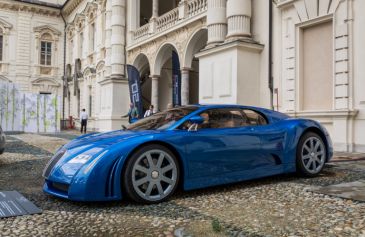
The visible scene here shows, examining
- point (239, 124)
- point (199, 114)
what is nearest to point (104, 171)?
point (199, 114)

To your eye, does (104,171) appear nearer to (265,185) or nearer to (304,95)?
(265,185)

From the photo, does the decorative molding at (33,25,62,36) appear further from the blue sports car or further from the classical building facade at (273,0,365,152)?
the blue sports car

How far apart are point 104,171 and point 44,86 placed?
3237 cm

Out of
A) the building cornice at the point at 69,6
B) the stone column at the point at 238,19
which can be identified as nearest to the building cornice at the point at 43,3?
the building cornice at the point at 69,6

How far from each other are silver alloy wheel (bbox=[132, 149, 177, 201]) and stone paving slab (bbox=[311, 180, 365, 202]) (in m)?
1.82

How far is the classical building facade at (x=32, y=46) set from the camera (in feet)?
104

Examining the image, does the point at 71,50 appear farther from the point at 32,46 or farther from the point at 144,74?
the point at 144,74

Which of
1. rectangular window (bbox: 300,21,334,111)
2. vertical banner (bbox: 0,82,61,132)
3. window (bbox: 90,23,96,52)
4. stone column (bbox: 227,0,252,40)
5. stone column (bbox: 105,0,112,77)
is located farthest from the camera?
window (bbox: 90,23,96,52)

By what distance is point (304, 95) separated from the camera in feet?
34.0

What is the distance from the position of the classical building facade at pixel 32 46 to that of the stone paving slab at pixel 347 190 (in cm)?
3212

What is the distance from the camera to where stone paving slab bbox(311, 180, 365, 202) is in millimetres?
4039

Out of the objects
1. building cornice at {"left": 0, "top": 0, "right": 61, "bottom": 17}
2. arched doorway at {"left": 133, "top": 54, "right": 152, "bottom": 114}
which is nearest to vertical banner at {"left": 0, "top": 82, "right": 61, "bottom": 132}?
arched doorway at {"left": 133, "top": 54, "right": 152, "bottom": 114}

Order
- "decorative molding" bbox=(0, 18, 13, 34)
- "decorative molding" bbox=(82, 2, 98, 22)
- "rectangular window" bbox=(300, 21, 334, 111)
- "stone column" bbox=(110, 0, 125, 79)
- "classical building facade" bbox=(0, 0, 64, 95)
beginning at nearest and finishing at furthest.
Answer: "rectangular window" bbox=(300, 21, 334, 111) → "stone column" bbox=(110, 0, 125, 79) → "decorative molding" bbox=(82, 2, 98, 22) → "decorative molding" bbox=(0, 18, 13, 34) → "classical building facade" bbox=(0, 0, 64, 95)

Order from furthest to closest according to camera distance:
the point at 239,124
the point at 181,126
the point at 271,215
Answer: the point at 239,124, the point at 181,126, the point at 271,215
